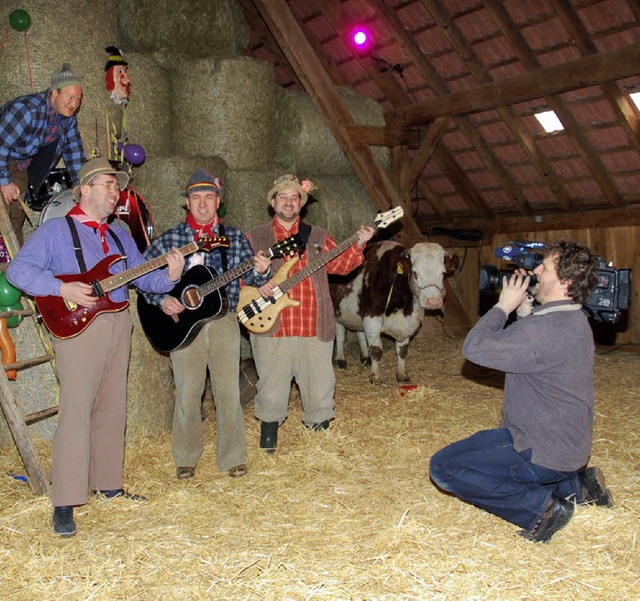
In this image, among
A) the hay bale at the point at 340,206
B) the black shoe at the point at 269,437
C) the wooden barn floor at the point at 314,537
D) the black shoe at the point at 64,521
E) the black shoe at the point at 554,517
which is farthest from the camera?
the hay bale at the point at 340,206

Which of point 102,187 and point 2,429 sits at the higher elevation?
point 102,187

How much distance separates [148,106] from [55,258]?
2.92 m

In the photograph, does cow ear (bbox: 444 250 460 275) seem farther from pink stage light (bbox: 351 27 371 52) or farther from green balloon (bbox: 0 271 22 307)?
green balloon (bbox: 0 271 22 307)

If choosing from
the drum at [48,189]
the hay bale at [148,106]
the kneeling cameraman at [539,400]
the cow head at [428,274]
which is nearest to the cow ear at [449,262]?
the cow head at [428,274]

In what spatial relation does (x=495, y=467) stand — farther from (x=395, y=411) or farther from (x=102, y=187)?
(x=395, y=411)

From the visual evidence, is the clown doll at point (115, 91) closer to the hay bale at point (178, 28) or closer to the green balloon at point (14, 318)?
the green balloon at point (14, 318)

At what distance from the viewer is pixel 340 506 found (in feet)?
11.9

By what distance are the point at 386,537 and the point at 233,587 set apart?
74 cm

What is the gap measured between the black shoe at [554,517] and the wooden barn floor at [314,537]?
0.08 metres

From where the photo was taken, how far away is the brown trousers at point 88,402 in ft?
10.9

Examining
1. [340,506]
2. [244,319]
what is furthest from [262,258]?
[340,506]

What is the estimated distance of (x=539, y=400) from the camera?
2.98 metres

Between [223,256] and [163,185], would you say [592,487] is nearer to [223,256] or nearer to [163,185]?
[223,256]

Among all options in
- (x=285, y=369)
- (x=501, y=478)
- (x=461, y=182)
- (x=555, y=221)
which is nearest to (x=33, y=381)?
(x=285, y=369)
